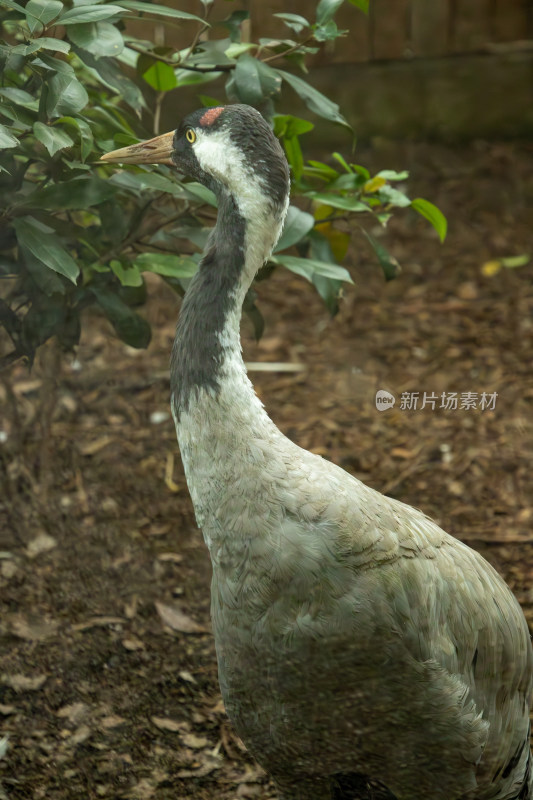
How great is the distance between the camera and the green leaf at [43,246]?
2053 mm

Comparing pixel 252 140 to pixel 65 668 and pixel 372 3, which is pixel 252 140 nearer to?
pixel 65 668

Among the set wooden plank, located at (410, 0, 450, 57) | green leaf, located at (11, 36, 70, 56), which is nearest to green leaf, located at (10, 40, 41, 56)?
green leaf, located at (11, 36, 70, 56)

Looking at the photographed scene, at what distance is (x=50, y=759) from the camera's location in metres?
2.42

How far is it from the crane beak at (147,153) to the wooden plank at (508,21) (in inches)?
171

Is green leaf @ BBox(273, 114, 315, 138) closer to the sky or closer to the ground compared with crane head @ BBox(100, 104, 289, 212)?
closer to the ground

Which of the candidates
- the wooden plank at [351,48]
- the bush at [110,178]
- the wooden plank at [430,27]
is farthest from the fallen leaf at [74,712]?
the wooden plank at [430,27]

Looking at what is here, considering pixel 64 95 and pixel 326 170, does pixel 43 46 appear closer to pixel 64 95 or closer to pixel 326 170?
pixel 64 95

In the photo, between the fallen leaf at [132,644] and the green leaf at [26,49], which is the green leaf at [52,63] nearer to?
the green leaf at [26,49]

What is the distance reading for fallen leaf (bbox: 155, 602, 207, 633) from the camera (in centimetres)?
294

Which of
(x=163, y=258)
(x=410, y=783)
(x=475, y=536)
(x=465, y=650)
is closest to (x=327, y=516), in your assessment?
(x=465, y=650)

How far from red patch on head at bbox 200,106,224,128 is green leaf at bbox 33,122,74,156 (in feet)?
0.94

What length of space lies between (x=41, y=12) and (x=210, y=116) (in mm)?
409

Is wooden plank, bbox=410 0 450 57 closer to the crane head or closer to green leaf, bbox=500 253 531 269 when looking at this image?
green leaf, bbox=500 253 531 269

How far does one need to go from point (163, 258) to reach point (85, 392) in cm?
171
